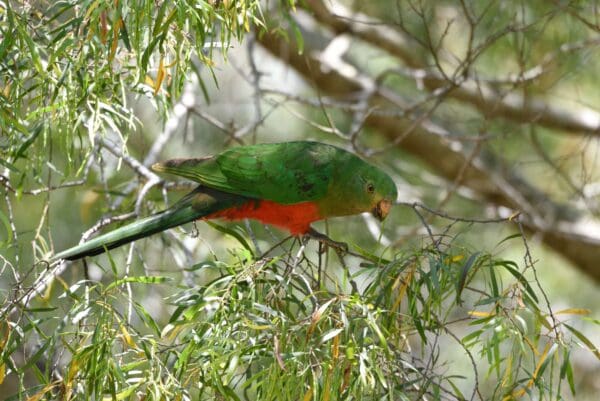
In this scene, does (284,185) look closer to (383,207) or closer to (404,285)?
(383,207)

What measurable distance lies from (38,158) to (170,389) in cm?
87

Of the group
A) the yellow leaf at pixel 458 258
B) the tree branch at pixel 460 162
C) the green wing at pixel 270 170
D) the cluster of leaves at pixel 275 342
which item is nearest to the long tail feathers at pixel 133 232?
the green wing at pixel 270 170

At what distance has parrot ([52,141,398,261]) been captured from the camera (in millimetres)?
3029

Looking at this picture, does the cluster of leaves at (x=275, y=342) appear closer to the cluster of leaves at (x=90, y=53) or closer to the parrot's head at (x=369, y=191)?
the cluster of leaves at (x=90, y=53)

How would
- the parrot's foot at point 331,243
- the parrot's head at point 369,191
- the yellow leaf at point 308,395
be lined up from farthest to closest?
the parrot's head at point 369,191, the parrot's foot at point 331,243, the yellow leaf at point 308,395

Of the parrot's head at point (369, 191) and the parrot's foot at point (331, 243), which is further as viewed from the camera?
the parrot's head at point (369, 191)

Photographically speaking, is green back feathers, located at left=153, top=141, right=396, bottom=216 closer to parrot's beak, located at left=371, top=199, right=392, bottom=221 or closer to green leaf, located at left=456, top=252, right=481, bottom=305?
parrot's beak, located at left=371, top=199, right=392, bottom=221

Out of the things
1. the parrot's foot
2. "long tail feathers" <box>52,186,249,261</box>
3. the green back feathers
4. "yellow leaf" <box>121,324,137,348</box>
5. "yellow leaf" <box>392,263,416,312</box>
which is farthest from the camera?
the green back feathers

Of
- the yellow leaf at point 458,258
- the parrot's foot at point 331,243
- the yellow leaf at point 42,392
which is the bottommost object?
the yellow leaf at point 42,392

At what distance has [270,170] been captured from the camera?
3170 millimetres

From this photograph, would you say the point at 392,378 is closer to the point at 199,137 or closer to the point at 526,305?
the point at 526,305

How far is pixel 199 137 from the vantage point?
5848 mm

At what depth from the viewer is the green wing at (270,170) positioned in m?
3.04

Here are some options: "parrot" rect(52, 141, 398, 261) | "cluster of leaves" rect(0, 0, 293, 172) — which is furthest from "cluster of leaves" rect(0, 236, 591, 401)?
"parrot" rect(52, 141, 398, 261)
